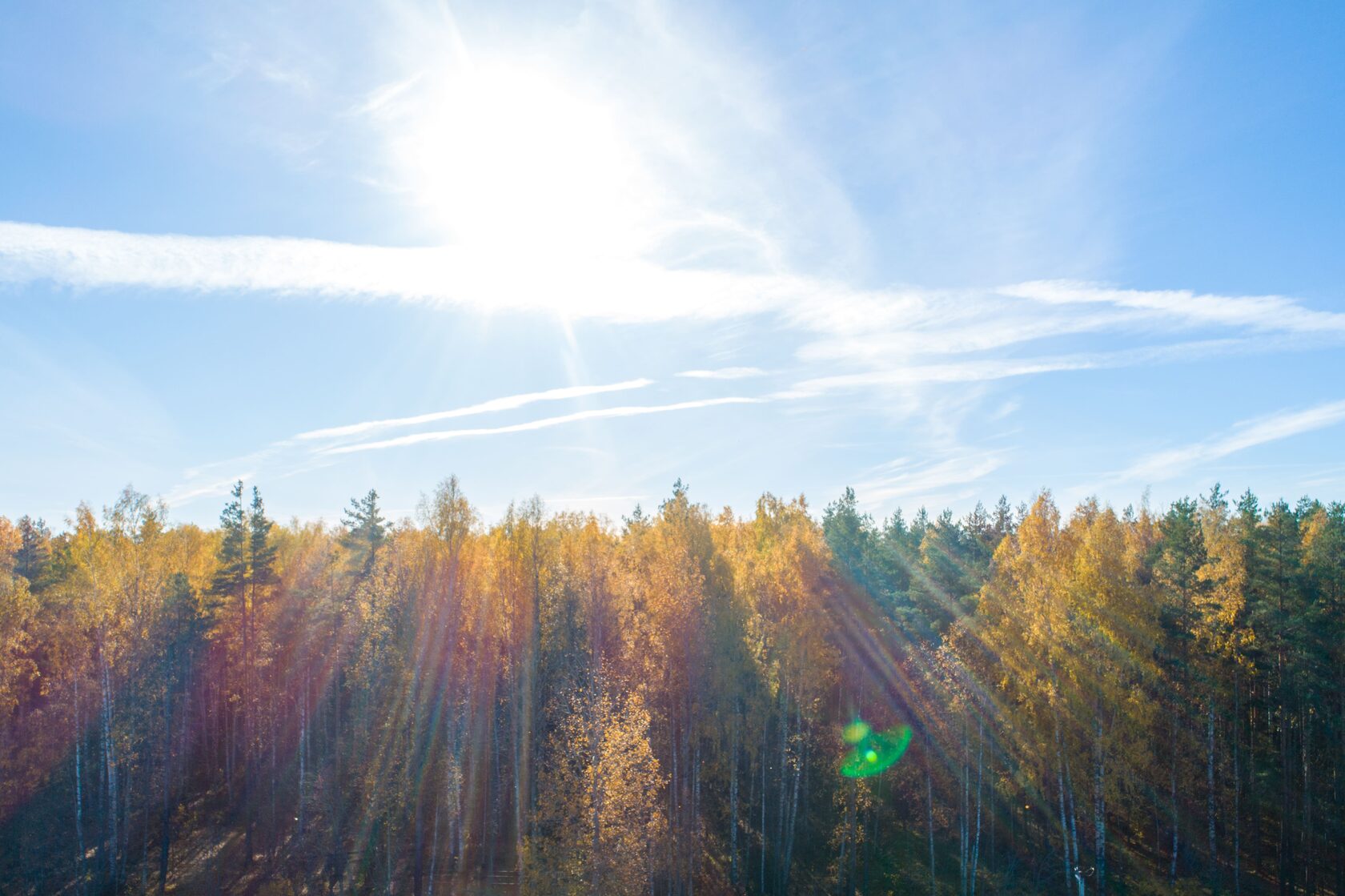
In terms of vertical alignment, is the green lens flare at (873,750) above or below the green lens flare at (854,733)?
below

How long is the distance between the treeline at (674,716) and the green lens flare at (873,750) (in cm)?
98

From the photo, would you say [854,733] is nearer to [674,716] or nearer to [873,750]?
[873,750]

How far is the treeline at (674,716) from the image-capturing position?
28938 mm

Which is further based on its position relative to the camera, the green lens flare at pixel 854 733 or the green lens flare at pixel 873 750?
the green lens flare at pixel 854 733

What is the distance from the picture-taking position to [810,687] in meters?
→ 34.9

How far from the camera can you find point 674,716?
3353cm

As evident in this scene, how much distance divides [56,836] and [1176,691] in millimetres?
54880

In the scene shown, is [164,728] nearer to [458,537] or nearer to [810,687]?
[458,537]

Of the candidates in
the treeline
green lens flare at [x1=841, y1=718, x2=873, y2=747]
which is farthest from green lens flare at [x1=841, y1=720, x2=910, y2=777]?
the treeline

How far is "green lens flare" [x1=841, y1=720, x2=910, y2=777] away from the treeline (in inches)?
38.6

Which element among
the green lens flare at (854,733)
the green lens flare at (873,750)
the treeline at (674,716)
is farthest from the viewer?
the green lens flare at (854,733)

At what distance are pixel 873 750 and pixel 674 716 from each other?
1522 centimetres

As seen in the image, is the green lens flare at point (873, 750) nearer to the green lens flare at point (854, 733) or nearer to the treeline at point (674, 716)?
the green lens flare at point (854, 733)

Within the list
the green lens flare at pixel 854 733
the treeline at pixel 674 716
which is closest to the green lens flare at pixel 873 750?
the green lens flare at pixel 854 733
